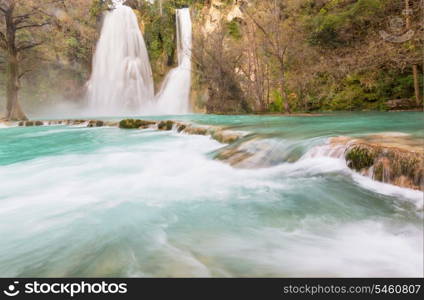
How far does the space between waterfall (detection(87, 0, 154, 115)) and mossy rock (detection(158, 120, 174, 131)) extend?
15590 millimetres

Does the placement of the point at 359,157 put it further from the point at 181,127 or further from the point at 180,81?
the point at 180,81

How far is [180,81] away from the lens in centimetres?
2428

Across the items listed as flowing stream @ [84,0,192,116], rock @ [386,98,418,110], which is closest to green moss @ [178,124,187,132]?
rock @ [386,98,418,110]

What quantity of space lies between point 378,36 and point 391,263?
13606 millimetres

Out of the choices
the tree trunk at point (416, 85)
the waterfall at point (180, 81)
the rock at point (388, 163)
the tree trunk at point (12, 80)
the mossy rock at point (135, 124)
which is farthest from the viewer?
the waterfall at point (180, 81)

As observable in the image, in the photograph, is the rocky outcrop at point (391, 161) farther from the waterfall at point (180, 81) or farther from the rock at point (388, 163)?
the waterfall at point (180, 81)

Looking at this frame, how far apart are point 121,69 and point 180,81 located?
653 centimetres

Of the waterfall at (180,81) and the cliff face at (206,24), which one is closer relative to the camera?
the cliff face at (206,24)

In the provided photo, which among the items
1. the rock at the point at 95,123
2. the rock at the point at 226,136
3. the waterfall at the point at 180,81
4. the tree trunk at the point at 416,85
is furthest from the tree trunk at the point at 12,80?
the tree trunk at the point at 416,85

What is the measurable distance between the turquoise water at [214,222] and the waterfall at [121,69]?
22361 millimetres

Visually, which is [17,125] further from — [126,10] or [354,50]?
[354,50]

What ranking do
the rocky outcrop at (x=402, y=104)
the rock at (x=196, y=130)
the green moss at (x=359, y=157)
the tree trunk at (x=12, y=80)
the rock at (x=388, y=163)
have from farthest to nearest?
the tree trunk at (x=12, y=80), the rocky outcrop at (x=402, y=104), the rock at (x=196, y=130), the green moss at (x=359, y=157), the rock at (x=388, y=163)

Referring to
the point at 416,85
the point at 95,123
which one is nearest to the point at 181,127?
the point at 95,123

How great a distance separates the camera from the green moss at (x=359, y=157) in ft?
11.3
